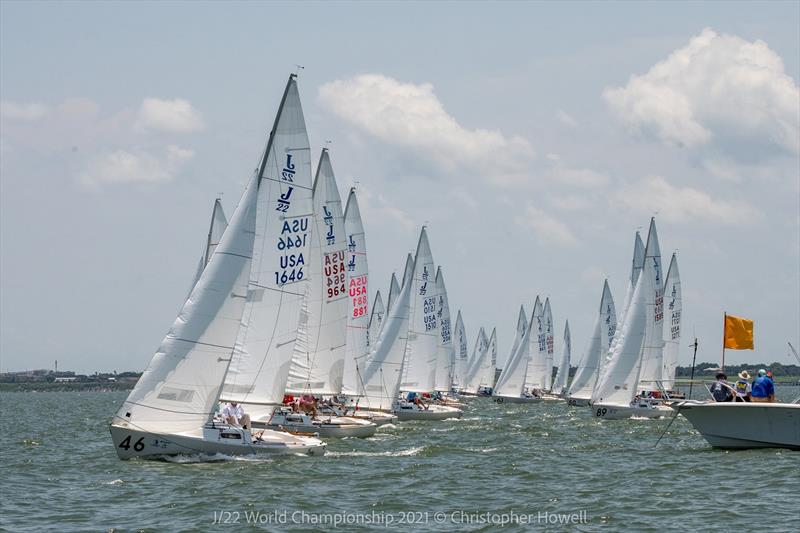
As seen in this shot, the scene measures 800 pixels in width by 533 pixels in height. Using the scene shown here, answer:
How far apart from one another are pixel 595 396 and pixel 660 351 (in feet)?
18.6

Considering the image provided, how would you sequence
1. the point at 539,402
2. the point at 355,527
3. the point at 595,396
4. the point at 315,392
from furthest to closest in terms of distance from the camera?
1. the point at 539,402
2. the point at 595,396
3. the point at 315,392
4. the point at 355,527

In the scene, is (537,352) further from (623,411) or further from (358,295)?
(358,295)

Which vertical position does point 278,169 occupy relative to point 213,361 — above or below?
above

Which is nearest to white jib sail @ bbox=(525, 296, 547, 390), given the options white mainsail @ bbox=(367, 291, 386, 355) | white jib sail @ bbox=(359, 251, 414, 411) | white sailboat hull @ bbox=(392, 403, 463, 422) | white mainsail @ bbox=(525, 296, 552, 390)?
white mainsail @ bbox=(525, 296, 552, 390)

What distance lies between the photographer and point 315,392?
43906mm

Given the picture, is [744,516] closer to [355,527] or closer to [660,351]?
[355,527]

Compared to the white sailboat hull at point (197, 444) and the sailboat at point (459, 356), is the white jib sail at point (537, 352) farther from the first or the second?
the white sailboat hull at point (197, 444)

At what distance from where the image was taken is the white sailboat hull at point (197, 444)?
1187 inches

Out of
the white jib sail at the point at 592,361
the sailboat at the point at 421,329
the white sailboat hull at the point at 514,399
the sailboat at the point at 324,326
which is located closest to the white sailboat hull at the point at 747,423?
the sailboat at the point at 324,326

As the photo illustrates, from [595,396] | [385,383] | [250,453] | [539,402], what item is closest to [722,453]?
[250,453]

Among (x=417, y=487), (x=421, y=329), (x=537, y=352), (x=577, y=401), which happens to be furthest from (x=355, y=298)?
(x=537, y=352)

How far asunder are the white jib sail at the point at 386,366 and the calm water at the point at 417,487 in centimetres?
1292

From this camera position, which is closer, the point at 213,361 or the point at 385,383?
the point at 213,361

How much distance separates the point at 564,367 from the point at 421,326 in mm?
53735
